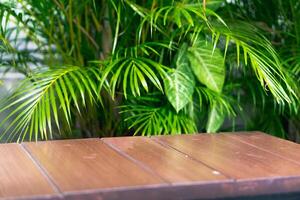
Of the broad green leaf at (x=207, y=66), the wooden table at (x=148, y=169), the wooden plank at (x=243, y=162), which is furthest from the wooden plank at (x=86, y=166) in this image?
the broad green leaf at (x=207, y=66)

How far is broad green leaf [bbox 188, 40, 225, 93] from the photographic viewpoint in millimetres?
1808

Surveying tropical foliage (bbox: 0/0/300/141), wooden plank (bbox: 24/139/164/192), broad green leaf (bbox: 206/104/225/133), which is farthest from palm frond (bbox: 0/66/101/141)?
Result: broad green leaf (bbox: 206/104/225/133)

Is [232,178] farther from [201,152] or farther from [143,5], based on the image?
[143,5]

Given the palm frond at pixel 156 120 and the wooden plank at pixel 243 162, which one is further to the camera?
the palm frond at pixel 156 120

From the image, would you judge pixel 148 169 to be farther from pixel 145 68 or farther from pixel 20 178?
pixel 145 68

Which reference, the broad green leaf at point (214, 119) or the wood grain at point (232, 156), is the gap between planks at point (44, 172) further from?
the broad green leaf at point (214, 119)

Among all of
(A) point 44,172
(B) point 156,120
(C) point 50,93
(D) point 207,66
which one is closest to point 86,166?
(A) point 44,172

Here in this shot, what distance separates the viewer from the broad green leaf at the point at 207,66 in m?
1.81

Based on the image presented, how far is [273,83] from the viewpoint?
1.65 meters

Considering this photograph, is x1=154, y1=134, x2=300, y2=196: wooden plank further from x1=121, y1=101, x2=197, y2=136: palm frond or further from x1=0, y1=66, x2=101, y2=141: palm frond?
x1=0, y1=66, x2=101, y2=141: palm frond

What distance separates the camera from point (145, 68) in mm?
1695

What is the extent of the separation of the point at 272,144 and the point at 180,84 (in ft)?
1.42

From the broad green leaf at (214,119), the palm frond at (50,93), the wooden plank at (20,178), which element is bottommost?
the broad green leaf at (214,119)

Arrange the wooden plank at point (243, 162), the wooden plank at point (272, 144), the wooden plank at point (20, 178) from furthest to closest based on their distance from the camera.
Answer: the wooden plank at point (272, 144) → the wooden plank at point (243, 162) → the wooden plank at point (20, 178)
